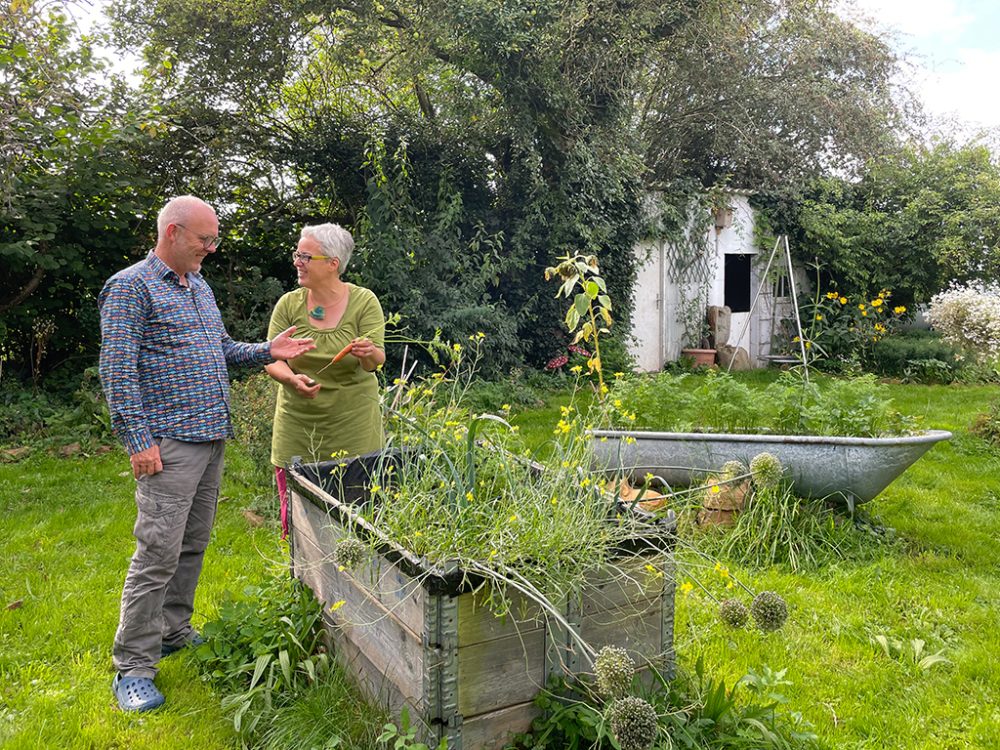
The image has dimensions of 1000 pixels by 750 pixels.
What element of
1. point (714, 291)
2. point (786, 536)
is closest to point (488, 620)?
point (786, 536)

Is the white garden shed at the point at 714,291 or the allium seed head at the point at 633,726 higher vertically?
the white garden shed at the point at 714,291

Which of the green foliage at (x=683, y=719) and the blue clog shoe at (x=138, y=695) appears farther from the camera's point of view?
the blue clog shoe at (x=138, y=695)

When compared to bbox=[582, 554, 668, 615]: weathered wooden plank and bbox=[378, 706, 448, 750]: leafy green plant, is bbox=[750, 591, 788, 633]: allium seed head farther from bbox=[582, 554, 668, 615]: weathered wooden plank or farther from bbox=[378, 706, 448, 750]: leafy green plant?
bbox=[378, 706, 448, 750]: leafy green plant

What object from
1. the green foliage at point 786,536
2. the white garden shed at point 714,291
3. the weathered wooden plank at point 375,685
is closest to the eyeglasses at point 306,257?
the weathered wooden plank at point 375,685

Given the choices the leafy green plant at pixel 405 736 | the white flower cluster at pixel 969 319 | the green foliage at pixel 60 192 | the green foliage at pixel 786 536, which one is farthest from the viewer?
the white flower cluster at pixel 969 319

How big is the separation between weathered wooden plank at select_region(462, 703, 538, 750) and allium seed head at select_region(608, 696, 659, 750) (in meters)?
0.46

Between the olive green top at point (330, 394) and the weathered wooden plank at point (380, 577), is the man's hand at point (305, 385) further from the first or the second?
the weathered wooden plank at point (380, 577)

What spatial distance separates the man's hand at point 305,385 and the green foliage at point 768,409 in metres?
1.76

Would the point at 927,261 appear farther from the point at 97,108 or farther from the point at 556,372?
the point at 97,108

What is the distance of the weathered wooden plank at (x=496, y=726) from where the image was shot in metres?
1.85

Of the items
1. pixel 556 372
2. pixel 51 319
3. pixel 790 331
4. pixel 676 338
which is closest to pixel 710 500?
pixel 556 372

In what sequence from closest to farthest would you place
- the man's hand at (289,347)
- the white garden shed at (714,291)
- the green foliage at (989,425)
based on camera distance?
the man's hand at (289,347) < the green foliage at (989,425) < the white garden shed at (714,291)

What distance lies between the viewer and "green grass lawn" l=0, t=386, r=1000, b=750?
93.5 inches

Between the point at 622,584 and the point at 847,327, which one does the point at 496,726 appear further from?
the point at 847,327
